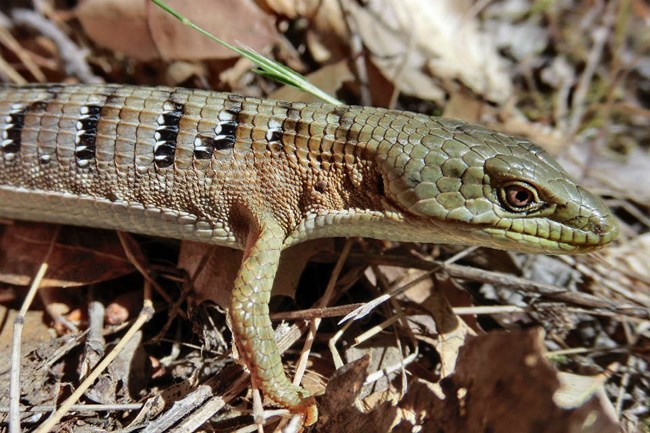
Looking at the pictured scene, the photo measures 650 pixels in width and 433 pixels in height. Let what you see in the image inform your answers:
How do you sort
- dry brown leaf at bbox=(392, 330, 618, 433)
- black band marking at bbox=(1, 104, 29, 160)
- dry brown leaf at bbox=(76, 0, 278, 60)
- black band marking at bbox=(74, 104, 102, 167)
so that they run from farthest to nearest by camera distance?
dry brown leaf at bbox=(76, 0, 278, 60) < black band marking at bbox=(1, 104, 29, 160) < black band marking at bbox=(74, 104, 102, 167) < dry brown leaf at bbox=(392, 330, 618, 433)

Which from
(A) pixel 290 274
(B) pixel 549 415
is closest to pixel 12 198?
(A) pixel 290 274

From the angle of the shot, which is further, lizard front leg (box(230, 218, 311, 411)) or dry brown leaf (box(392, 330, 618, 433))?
lizard front leg (box(230, 218, 311, 411))

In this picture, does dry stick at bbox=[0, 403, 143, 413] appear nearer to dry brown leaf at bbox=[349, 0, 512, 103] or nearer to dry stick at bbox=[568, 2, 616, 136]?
dry brown leaf at bbox=[349, 0, 512, 103]

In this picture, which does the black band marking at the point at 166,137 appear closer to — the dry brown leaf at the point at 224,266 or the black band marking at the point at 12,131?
the dry brown leaf at the point at 224,266

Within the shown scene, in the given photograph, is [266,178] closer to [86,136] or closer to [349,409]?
[86,136]

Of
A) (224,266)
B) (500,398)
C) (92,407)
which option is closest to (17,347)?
(92,407)

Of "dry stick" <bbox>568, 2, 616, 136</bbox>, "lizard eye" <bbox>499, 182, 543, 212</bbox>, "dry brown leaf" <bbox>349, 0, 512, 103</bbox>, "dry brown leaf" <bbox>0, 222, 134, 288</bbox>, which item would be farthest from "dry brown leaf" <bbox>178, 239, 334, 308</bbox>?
"dry stick" <bbox>568, 2, 616, 136</bbox>
